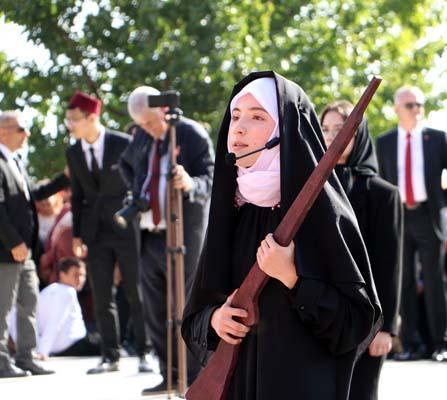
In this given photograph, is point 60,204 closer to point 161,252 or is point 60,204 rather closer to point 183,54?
point 183,54

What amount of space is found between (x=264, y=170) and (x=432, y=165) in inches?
294

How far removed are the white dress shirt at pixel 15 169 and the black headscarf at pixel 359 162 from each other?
5.04 meters

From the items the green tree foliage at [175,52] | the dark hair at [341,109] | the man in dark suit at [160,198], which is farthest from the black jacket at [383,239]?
the green tree foliage at [175,52]

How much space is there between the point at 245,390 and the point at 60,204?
10650 millimetres

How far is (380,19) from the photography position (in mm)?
22484

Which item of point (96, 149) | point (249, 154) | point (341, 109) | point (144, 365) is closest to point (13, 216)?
point (96, 149)

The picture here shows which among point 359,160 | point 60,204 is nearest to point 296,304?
point 359,160

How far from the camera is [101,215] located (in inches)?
466

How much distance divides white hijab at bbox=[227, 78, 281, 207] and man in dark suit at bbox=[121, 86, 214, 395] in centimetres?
477

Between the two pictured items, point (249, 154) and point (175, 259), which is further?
point (175, 259)

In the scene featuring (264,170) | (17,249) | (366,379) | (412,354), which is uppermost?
(264,170)

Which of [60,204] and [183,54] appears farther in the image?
[183,54]

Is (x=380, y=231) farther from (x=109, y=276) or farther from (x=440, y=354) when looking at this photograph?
(x=440, y=354)

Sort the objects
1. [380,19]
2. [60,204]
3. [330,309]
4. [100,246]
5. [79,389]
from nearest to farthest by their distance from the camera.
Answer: [330,309], [79,389], [100,246], [60,204], [380,19]
